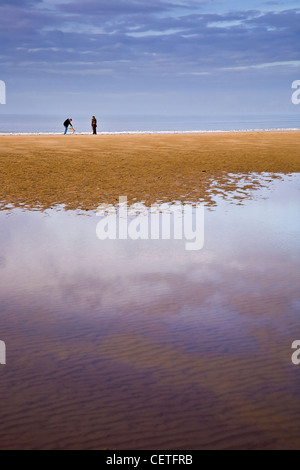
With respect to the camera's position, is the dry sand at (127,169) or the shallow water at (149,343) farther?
the dry sand at (127,169)

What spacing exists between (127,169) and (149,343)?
719 inches

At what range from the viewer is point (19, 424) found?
513cm

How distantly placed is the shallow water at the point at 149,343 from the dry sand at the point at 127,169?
19.8 ft

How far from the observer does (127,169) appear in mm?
24453

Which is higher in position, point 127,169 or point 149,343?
point 127,169

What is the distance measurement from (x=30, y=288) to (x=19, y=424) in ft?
12.8

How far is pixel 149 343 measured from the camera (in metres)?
6.74

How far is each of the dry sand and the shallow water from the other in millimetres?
6032

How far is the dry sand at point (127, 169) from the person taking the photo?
18.1 meters

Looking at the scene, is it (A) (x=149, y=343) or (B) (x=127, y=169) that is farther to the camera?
(B) (x=127, y=169)

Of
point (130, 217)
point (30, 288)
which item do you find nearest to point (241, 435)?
point (30, 288)

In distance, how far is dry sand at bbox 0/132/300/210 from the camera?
18141 mm

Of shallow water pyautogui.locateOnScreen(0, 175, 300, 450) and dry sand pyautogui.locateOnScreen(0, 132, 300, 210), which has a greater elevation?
dry sand pyautogui.locateOnScreen(0, 132, 300, 210)
